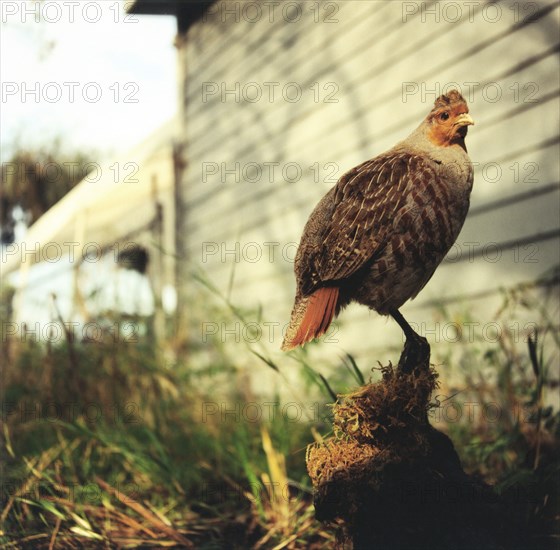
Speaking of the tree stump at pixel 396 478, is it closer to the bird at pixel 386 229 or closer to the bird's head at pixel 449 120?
the bird at pixel 386 229

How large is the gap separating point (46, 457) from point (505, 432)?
2.07m

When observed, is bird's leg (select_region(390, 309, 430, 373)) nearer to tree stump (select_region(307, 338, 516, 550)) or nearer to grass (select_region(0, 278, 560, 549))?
tree stump (select_region(307, 338, 516, 550))

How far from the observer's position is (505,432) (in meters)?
2.46

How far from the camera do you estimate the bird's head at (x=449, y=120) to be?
1792 millimetres

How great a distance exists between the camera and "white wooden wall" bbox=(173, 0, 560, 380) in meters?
3.00

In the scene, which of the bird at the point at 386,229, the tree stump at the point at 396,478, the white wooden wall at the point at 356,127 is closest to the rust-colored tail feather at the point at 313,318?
the bird at the point at 386,229

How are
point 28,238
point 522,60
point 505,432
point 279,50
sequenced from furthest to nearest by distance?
point 28,238 → point 279,50 → point 522,60 → point 505,432

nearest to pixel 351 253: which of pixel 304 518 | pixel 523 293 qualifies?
pixel 304 518

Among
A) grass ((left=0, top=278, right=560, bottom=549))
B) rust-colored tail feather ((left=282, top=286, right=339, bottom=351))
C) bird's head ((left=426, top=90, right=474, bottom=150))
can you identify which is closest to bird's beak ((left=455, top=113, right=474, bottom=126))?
bird's head ((left=426, top=90, right=474, bottom=150))

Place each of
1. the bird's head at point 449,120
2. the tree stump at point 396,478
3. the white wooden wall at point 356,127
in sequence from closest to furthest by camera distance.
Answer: the tree stump at point 396,478, the bird's head at point 449,120, the white wooden wall at point 356,127

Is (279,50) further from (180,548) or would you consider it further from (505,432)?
(180,548)

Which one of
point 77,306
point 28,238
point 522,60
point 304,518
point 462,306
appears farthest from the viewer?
point 28,238

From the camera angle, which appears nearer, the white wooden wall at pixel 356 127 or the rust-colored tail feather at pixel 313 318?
the rust-colored tail feather at pixel 313 318

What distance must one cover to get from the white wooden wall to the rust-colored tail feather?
0.49m
